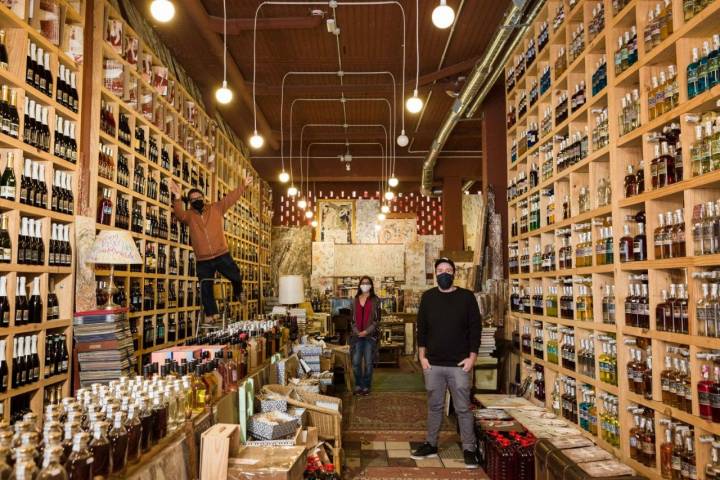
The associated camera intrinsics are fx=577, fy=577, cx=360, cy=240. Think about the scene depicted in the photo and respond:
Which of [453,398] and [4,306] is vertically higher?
[4,306]

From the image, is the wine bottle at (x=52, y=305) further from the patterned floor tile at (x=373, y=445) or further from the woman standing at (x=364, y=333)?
the woman standing at (x=364, y=333)

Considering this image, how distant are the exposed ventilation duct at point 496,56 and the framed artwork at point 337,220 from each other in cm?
716

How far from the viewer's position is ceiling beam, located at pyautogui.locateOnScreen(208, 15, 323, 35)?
267 inches

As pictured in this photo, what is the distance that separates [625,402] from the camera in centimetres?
382

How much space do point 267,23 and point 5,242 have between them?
168 inches

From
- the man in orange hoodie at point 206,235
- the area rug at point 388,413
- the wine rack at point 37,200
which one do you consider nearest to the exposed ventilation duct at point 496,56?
the man in orange hoodie at point 206,235

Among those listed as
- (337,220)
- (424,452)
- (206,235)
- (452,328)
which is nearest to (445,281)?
(452,328)

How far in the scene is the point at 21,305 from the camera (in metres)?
3.82

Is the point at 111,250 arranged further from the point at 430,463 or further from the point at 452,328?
the point at 430,463

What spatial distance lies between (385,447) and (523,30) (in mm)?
4377

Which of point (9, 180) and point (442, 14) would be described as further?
point (442, 14)

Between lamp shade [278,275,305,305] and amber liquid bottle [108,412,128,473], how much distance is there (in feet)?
16.1

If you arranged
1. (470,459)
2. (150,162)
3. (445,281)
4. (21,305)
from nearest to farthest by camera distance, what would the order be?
1. (21,305)
2. (470,459)
3. (445,281)
4. (150,162)

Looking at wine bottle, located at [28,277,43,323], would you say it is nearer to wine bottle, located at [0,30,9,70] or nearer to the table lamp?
the table lamp
